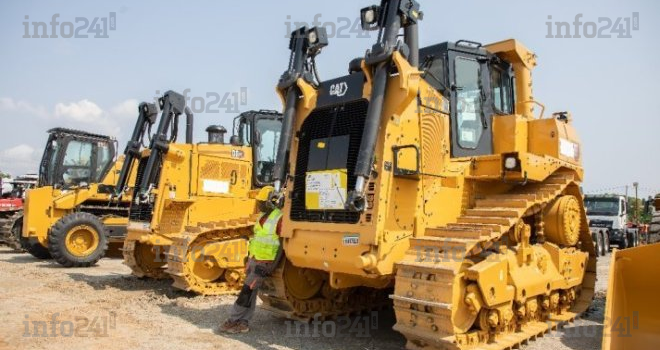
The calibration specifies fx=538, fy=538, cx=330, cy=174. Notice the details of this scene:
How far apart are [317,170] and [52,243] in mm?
9628

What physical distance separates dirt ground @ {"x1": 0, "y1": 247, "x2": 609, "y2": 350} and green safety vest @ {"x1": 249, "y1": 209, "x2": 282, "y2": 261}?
3.26ft

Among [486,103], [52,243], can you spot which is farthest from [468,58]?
[52,243]

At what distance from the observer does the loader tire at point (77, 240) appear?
43.5 ft

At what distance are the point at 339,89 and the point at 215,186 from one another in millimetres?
5419

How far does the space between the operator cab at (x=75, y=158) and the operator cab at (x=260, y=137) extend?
650 centimetres

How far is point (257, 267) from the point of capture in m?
6.79

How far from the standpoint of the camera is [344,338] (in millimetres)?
6766

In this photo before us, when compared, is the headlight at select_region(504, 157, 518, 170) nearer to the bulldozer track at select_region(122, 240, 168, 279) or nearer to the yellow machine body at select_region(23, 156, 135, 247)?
the bulldozer track at select_region(122, 240, 168, 279)

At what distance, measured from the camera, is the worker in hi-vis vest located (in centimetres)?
676

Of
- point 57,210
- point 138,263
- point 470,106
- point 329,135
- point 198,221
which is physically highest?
point 470,106

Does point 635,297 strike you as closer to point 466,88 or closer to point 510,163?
point 510,163

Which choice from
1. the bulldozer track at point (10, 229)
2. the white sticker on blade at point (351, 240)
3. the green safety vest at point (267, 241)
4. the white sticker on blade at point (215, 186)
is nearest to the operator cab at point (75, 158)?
the bulldozer track at point (10, 229)

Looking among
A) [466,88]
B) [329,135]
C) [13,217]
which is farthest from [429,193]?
[13,217]

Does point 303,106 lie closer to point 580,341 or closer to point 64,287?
point 580,341
